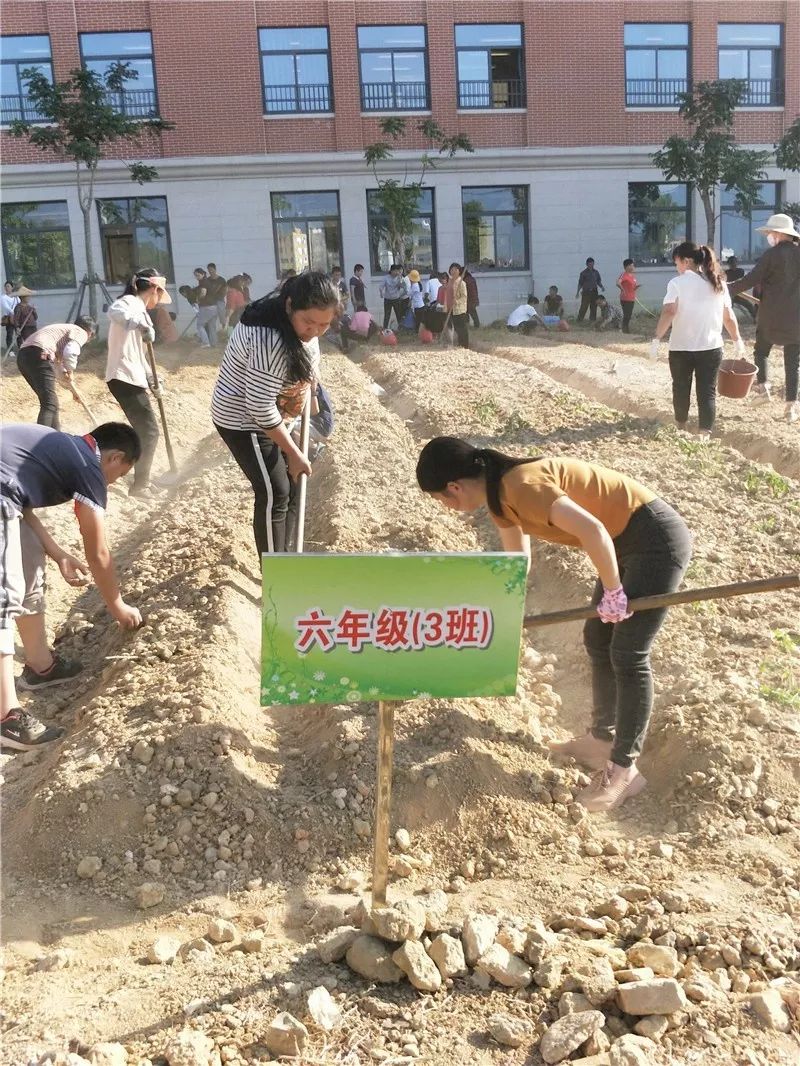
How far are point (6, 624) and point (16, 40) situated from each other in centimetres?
2102

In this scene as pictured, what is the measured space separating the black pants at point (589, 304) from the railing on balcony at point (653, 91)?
5053mm

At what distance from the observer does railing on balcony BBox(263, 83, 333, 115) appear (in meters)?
21.9

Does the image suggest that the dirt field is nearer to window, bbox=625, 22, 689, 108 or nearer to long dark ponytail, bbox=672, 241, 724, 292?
long dark ponytail, bbox=672, 241, 724, 292

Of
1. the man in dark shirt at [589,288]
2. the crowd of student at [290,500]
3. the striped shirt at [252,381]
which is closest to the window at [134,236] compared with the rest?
the man in dark shirt at [589,288]

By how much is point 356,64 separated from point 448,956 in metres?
22.4

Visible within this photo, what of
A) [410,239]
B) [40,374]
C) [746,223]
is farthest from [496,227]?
[40,374]

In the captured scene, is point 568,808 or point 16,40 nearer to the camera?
point 568,808

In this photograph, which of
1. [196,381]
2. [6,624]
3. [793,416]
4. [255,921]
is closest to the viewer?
[255,921]

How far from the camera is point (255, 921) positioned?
304 centimetres

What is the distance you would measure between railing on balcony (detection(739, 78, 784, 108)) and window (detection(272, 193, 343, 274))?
33.1ft

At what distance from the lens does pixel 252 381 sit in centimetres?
454

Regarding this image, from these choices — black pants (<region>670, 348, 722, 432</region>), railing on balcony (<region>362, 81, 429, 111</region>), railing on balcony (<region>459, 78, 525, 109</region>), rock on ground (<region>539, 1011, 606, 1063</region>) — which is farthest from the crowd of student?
railing on balcony (<region>459, 78, 525, 109</region>)

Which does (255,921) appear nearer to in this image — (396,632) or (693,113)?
(396,632)

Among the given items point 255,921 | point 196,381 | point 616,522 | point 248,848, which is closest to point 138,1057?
point 255,921
